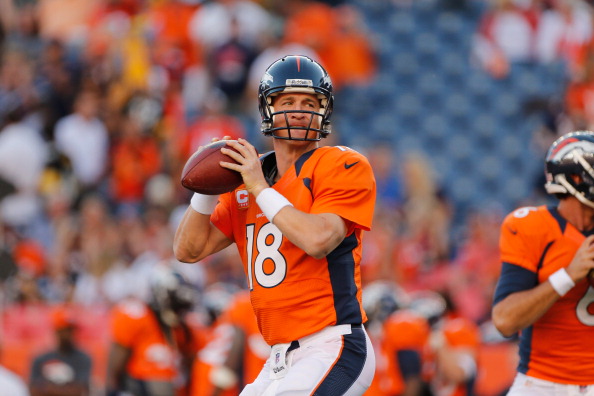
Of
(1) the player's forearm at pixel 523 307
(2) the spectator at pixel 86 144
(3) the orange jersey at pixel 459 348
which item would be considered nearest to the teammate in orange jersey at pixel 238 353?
(3) the orange jersey at pixel 459 348

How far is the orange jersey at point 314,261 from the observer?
4.05m

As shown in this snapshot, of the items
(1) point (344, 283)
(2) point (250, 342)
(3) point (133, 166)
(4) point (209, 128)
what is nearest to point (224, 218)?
(1) point (344, 283)

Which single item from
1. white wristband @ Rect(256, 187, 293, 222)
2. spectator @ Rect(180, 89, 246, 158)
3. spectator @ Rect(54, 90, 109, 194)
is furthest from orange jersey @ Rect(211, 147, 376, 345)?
spectator @ Rect(54, 90, 109, 194)

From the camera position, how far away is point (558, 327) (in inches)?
181

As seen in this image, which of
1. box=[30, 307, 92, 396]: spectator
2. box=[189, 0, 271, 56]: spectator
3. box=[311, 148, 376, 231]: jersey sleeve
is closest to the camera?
box=[311, 148, 376, 231]: jersey sleeve

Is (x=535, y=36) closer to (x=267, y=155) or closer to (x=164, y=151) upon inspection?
(x=164, y=151)

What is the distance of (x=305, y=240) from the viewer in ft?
12.7

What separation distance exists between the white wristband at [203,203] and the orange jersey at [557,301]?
52.0 inches

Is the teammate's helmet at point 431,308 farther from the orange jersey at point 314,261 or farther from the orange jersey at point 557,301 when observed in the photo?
the orange jersey at point 314,261

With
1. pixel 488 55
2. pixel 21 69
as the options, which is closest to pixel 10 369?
pixel 21 69

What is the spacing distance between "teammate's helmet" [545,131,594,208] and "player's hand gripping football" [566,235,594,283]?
0.71 ft

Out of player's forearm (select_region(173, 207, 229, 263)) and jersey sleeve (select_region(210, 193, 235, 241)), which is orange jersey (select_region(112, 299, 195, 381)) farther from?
jersey sleeve (select_region(210, 193, 235, 241))

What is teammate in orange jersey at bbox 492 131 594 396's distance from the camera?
14.9 ft

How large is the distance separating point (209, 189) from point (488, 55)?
9.72 metres
